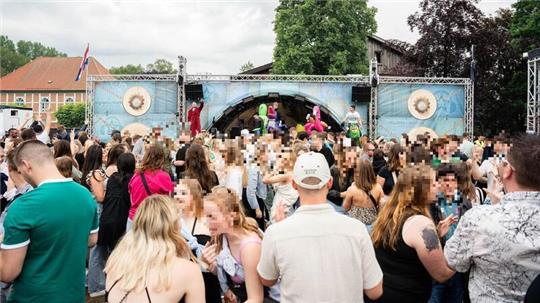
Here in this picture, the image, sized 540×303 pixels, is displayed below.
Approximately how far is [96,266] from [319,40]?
95.7 feet

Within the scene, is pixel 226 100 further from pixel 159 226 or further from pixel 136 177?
pixel 159 226

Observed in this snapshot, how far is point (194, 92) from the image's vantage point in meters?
18.5

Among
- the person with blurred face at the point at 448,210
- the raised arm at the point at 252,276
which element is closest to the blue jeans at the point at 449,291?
the person with blurred face at the point at 448,210

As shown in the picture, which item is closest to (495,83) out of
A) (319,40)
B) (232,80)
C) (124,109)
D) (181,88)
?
(319,40)

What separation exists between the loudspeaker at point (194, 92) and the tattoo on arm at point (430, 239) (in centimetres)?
1608

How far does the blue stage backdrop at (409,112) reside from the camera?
61.3 feet

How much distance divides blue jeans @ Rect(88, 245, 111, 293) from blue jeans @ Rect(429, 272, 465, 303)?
367cm

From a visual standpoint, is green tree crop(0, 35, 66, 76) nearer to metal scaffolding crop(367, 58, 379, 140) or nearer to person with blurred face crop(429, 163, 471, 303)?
metal scaffolding crop(367, 58, 379, 140)

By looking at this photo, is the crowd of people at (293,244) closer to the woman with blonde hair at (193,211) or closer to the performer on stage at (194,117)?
the woman with blonde hair at (193,211)

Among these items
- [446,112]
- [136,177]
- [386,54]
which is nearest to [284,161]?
[136,177]

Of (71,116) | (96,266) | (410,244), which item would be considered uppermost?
(71,116)

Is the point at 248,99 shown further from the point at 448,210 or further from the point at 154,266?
the point at 154,266

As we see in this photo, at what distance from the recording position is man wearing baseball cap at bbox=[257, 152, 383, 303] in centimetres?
246

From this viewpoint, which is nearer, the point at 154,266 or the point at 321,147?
the point at 154,266
